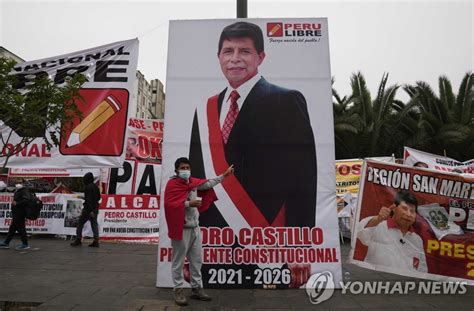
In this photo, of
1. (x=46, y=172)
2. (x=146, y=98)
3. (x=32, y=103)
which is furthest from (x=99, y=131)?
(x=146, y=98)

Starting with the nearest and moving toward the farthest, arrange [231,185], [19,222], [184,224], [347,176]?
[184,224], [231,185], [19,222], [347,176]

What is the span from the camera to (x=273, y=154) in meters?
6.34

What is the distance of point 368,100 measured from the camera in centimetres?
2716

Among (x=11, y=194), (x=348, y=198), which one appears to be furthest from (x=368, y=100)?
(x=11, y=194)

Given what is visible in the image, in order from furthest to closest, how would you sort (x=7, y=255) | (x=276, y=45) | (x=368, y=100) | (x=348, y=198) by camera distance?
1. (x=368, y=100)
2. (x=348, y=198)
3. (x=7, y=255)
4. (x=276, y=45)

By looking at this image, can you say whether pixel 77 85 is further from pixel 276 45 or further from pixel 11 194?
pixel 11 194

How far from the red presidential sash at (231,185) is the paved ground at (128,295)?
3.40 ft

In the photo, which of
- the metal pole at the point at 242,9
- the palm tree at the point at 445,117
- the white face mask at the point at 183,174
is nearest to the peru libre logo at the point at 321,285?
the white face mask at the point at 183,174

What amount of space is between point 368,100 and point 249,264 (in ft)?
76.7

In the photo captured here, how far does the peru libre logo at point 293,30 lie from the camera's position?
659cm

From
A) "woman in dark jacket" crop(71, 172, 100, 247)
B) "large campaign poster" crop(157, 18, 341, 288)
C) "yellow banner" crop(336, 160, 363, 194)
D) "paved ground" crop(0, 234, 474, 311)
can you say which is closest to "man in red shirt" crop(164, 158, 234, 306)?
"paved ground" crop(0, 234, 474, 311)

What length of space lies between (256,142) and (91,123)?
293 centimetres

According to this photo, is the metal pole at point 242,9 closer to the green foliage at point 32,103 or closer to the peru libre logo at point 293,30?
the peru libre logo at point 293,30

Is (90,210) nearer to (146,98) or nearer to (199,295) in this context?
(199,295)
